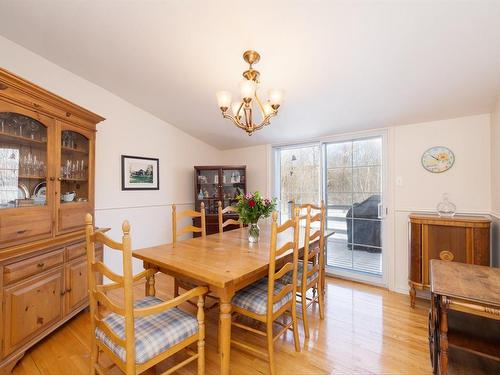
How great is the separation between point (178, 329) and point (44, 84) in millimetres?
2716

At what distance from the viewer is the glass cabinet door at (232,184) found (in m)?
4.03

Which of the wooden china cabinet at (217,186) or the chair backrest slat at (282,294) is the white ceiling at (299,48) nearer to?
the wooden china cabinet at (217,186)

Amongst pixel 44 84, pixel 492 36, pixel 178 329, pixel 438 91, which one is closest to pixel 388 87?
pixel 438 91

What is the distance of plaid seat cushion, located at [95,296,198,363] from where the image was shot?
121cm

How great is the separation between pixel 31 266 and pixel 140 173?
1.72 meters

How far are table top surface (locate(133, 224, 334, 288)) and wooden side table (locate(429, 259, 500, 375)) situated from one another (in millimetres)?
940

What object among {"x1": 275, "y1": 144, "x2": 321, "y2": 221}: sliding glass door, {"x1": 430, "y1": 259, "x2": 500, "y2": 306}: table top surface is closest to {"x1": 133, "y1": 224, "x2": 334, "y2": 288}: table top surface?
{"x1": 430, "y1": 259, "x2": 500, "y2": 306}: table top surface

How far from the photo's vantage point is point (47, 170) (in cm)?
197

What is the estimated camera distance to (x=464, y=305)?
129 centimetres

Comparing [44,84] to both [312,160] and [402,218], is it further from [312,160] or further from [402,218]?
[402,218]

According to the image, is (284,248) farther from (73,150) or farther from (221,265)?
(73,150)

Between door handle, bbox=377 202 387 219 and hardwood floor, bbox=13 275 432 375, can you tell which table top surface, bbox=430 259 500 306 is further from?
door handle, bbox=377 202 387 219

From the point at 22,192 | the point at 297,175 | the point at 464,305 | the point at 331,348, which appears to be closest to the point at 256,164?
the point at 297,175

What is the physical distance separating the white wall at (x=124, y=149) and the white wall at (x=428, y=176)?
2995 mm
